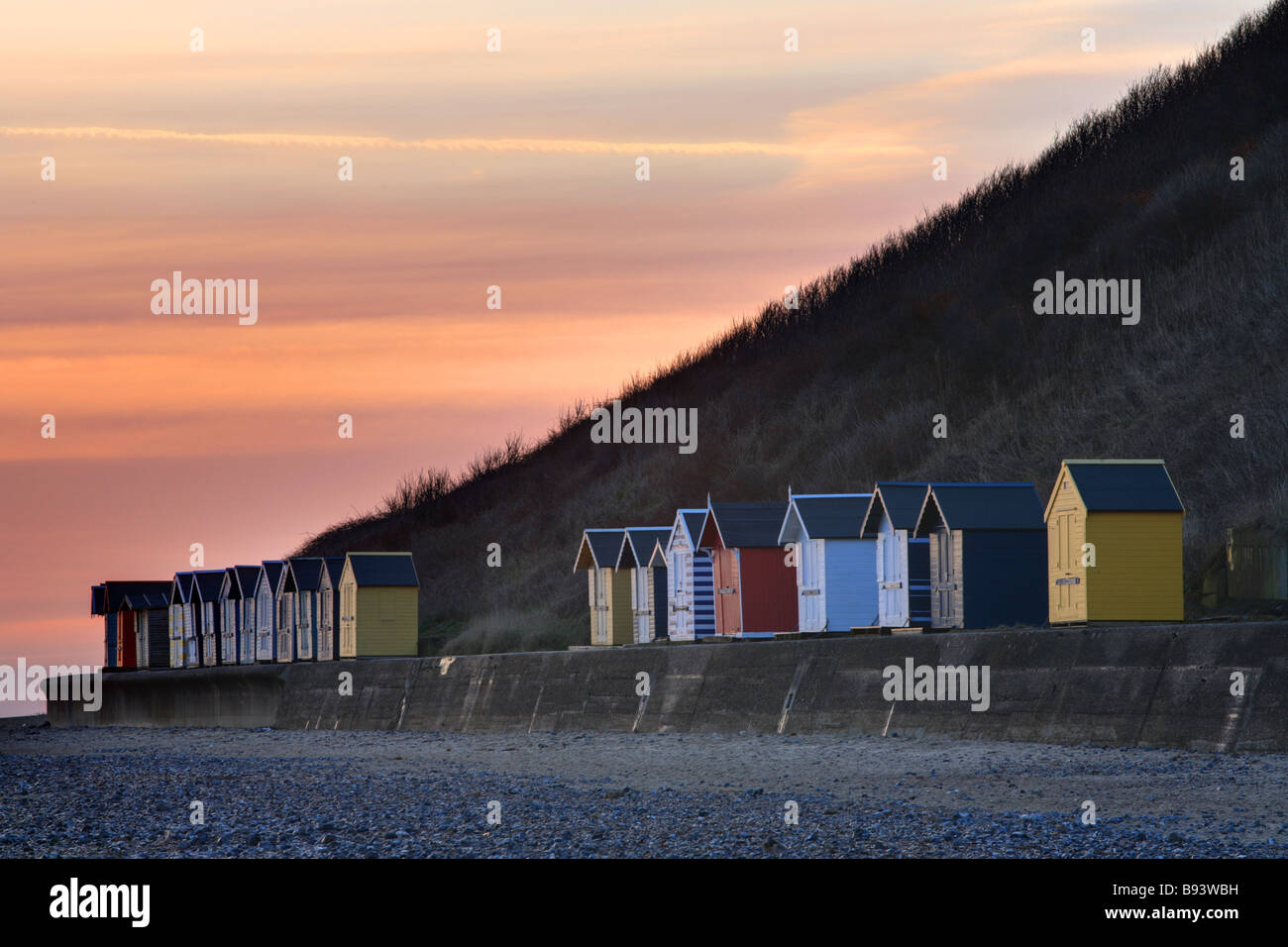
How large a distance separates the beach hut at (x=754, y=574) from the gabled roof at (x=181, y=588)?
88.5 ft

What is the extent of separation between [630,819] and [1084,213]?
50503mm

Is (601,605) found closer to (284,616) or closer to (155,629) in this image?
(284,616)

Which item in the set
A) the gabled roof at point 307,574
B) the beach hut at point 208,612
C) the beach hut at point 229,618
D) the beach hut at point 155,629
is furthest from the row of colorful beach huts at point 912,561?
the beach hut at point 155,629

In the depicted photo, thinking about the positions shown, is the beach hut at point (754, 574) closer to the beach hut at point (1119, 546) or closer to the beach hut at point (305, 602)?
the beach hut at point (1119, 546)

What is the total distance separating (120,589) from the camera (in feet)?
201

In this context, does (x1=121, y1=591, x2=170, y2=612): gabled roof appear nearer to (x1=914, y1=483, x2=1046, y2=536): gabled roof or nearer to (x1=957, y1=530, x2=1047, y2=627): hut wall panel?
(x1=914, y1=483, x2=1046, y2=536): gabled roof

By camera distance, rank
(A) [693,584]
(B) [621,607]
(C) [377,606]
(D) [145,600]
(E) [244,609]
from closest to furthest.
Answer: (A) [693,584] → (B) [621,607] → (C) [377,606] → (E) [244,609] → (D) [145,600]

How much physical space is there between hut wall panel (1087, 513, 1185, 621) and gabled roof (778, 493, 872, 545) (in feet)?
21.7

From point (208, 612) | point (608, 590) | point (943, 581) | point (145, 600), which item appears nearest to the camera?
point (943, 581)

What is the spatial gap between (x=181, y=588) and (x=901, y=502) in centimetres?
3365

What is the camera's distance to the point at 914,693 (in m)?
23.9

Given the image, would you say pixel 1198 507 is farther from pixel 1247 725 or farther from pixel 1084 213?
pixel 1084 213

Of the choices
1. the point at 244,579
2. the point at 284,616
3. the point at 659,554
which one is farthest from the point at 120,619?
the point at 659,554
